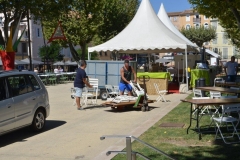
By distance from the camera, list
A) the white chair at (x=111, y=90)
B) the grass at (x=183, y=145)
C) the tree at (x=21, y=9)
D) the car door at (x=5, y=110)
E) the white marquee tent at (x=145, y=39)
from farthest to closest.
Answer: the tree at (x=21, y=9) < the white marquee tent at (x=145, y=39) < the white chair at (x=111, y=90) < the car door at (x=5, y=110) < the grass at (x=183, y=145)

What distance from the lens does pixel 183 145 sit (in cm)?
755

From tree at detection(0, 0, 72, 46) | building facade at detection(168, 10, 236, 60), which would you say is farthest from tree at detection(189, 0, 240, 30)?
building facade at detection(168, 10, 236, 60)

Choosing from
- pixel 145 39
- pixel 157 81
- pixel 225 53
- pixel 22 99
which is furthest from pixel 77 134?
pixel 225 53

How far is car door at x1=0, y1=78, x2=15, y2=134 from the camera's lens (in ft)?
26.4

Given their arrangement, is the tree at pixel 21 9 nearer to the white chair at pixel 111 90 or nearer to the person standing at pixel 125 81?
the white chair at pixel 111 90

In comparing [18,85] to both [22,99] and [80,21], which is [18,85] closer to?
[22,99]

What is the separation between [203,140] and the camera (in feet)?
25.9

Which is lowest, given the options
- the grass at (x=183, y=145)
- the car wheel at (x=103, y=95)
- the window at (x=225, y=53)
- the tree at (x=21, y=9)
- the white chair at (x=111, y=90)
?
the grass at (x=183, y=145)

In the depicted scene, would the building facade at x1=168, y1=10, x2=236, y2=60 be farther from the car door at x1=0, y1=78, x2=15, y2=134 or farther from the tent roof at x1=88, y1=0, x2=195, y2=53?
the car door at x1=0, y1=78, x2=15, y2=134

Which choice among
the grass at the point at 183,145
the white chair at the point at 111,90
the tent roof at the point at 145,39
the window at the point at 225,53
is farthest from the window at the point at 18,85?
the window at the point at 225,53

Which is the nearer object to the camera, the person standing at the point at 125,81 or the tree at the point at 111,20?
the person standing at the point at 125,81

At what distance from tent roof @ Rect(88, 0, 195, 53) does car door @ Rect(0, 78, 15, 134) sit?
1140cm

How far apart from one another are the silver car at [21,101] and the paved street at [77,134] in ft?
1.30

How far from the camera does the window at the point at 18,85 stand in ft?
28.1
